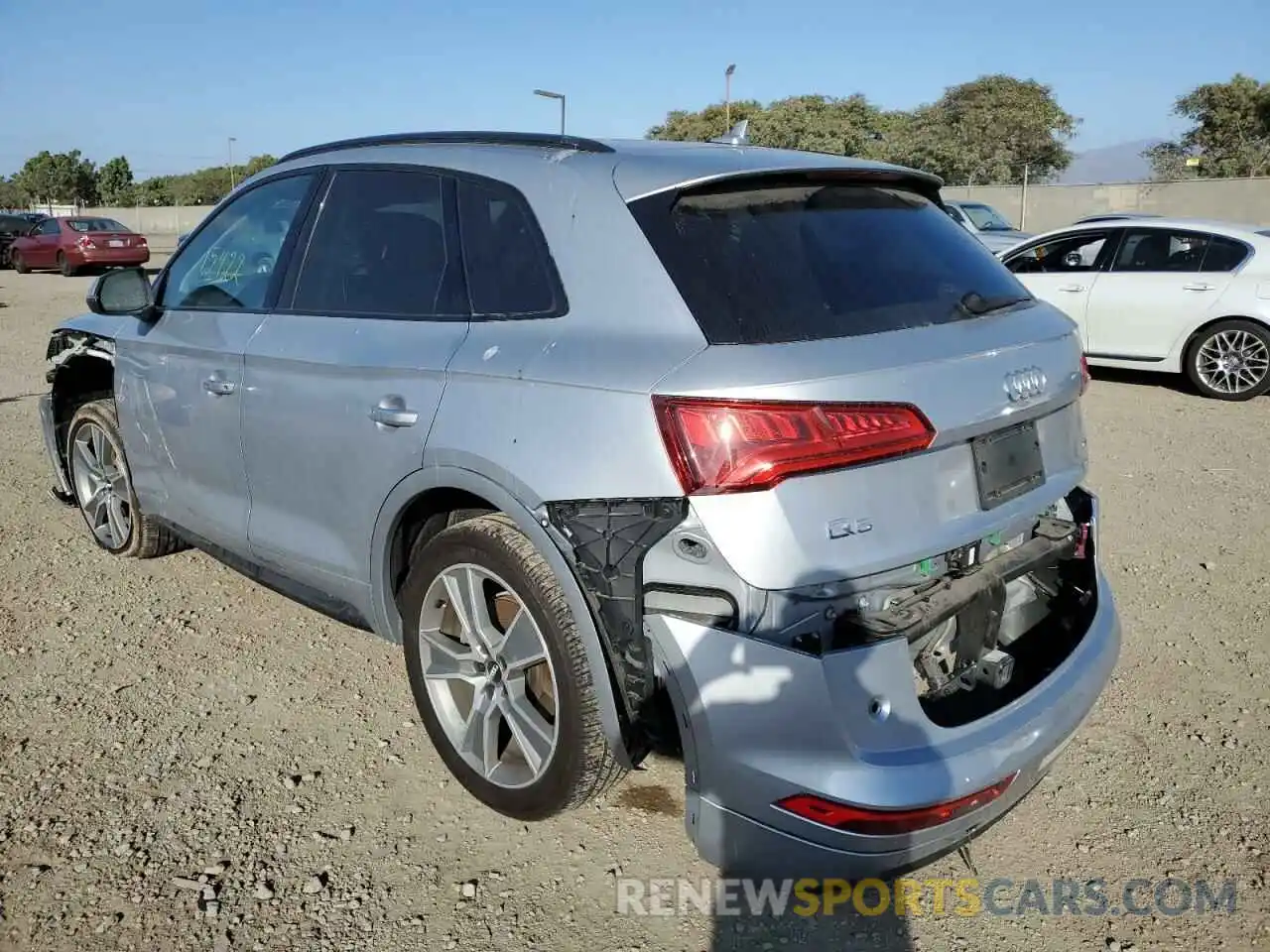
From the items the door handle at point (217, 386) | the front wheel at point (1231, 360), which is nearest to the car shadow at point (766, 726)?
the door handle at point (217, 386)

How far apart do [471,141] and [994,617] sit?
80.6 inches

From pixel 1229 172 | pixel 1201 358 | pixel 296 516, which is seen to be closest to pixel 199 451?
pixel 296 516

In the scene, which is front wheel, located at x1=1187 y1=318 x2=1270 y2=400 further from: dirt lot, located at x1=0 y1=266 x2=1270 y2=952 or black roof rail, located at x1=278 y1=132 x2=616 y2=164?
black roof rail, located at x1=278 y1=132 x2=616 y2=164

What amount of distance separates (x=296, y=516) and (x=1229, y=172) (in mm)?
44570

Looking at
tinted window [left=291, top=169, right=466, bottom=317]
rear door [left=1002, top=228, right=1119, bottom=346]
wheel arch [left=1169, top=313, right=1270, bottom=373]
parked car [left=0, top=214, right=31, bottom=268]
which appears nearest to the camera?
tinted window [left=291, top=169, right=466, bottom=317]

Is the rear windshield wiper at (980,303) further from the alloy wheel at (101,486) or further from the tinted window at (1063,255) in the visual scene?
the tinted window at (1063,255)

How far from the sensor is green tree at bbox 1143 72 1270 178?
41.2m

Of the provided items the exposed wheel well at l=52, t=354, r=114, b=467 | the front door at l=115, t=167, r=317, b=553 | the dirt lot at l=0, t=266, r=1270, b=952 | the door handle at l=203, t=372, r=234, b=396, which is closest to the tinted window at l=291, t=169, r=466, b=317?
the front door at l=115, t=167, r=317, b=553

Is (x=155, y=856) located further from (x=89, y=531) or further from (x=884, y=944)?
(x=89, y=531)

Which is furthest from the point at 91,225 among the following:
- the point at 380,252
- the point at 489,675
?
the point at 489,675

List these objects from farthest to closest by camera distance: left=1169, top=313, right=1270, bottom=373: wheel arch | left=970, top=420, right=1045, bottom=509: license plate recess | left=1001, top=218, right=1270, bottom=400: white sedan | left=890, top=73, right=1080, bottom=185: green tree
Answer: left=890, top=73, right=1080, bottom=185: green tree
left=1001, top=218, right=1270, bottom=400: white sedan
left=1169, top=313, right=1270, bottom=373: wheel arch
left=970, top=420, right=1045, bottom=509: license plate recess

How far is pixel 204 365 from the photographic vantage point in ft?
12.0

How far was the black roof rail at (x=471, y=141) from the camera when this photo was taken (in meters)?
2.79

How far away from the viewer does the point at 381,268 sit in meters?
3.14
